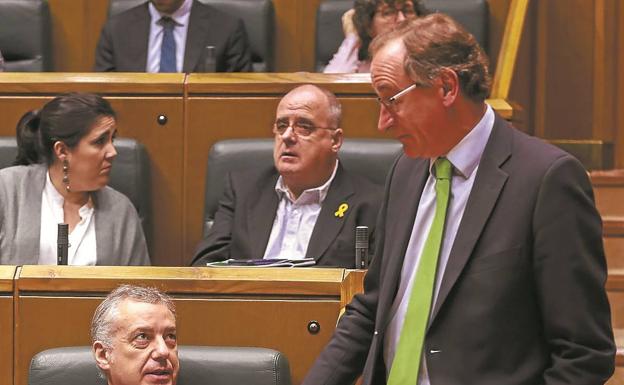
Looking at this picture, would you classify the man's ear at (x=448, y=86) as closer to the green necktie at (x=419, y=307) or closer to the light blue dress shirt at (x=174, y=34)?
the green necktie at (x=419, y=307)

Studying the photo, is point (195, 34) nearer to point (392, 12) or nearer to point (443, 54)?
point (392, 12)

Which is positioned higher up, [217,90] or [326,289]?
[217,90]

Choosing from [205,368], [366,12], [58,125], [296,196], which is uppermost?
[366,12]

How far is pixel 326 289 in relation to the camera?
1.50 metres

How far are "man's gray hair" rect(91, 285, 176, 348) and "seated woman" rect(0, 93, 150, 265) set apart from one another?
2.02 feet

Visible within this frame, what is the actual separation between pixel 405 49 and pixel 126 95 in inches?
46.1

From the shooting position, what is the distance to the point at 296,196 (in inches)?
82.7

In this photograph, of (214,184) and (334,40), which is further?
(334,40)

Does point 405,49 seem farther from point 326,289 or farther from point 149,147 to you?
point 149,147

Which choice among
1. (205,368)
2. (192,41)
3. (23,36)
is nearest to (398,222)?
(205,368)

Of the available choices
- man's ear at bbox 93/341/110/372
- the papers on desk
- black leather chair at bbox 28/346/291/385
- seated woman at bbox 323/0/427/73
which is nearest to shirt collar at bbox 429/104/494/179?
black leather chair at bbox 28/346/291/385

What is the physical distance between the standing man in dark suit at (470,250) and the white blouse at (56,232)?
35.5 inches

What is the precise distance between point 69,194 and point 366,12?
76 cm

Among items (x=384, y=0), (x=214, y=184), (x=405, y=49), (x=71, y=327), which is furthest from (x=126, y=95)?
(x=405, y=49)
